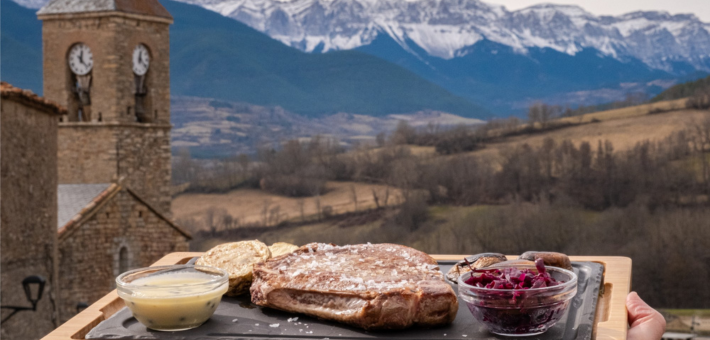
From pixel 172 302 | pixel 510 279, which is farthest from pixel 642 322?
pixel 172 302

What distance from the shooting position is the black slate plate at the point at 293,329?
2303mm

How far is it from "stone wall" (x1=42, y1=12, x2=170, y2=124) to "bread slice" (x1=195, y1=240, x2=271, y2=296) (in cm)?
2074

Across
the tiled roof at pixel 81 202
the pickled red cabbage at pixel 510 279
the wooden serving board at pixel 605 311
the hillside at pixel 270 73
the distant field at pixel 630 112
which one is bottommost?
the tiled roof at pixel 81 202

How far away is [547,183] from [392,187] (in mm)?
8185

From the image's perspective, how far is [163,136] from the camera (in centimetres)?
2367

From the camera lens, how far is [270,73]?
268 feet

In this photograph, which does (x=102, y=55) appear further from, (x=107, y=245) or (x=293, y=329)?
(x=293, y=329)

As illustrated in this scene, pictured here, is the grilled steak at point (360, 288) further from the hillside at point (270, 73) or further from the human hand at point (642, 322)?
the hillside at point (270, 73)

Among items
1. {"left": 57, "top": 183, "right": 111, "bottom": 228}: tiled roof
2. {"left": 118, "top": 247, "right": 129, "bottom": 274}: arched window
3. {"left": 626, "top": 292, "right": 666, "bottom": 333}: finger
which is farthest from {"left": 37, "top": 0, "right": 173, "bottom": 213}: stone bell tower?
{"left": 626, "top": 292, "right": 666, "bottom": 333}: finger

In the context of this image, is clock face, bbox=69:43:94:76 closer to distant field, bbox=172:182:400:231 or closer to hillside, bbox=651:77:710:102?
distant field, bbox=172:182:400:231

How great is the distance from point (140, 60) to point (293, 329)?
73.8ft

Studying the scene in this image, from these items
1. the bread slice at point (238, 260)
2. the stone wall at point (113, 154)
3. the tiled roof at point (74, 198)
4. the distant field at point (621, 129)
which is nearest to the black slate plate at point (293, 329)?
the bread slice at point (238, 260)

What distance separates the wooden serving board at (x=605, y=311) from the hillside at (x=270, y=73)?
67566 millimetres

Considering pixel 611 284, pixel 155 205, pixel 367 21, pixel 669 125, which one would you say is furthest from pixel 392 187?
pixel 367 21
